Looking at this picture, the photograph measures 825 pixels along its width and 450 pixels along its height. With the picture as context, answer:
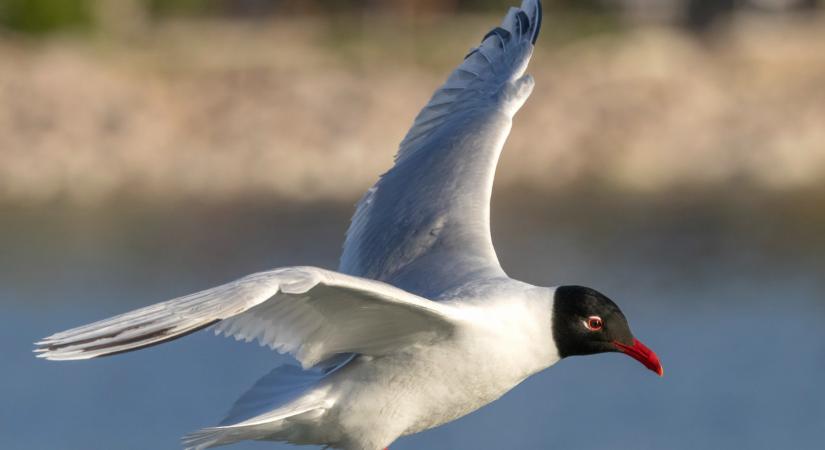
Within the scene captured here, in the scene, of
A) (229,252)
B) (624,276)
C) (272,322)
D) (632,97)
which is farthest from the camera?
(632,97)

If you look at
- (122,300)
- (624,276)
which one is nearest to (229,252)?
(122,300)

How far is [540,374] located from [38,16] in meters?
17.9

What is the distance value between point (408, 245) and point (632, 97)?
19.9m

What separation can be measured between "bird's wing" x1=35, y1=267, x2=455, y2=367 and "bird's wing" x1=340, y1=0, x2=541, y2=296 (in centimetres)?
65

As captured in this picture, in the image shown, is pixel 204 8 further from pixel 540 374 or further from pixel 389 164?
pixel 540 374

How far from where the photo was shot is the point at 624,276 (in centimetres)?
1856

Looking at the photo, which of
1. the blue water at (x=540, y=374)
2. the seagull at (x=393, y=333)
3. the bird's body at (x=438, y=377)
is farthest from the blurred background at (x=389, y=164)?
the bird's body at (x=438, y=377)

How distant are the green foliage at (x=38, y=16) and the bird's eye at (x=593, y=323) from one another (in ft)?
79.9

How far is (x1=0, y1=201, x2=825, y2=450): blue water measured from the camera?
43.6 feet

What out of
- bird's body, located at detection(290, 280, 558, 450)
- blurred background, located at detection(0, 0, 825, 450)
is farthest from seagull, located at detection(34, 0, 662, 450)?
blurred background, located at detection(0, 0, 825, 450)

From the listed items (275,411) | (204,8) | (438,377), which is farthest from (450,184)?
(204,8)

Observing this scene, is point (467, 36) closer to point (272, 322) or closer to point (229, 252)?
point (229, 252)

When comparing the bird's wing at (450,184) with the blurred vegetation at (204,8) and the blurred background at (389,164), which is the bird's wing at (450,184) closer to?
the blurred background at (389,164)

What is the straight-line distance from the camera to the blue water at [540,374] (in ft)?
43.6
